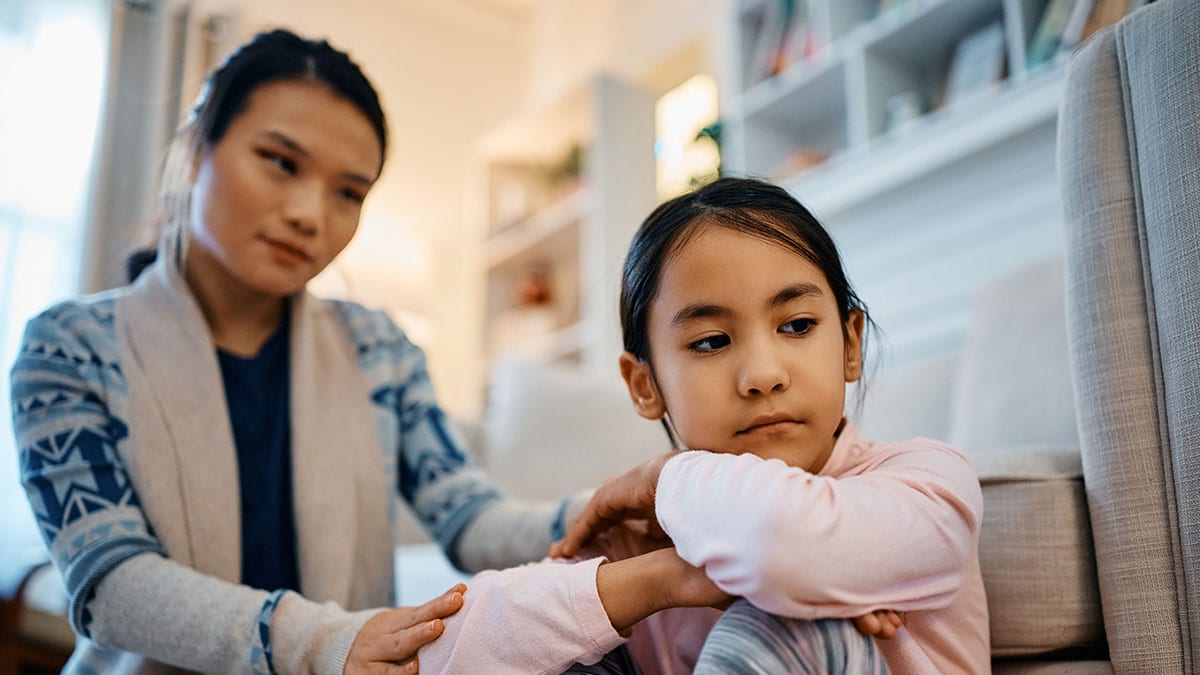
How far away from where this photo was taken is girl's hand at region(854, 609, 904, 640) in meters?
0.62

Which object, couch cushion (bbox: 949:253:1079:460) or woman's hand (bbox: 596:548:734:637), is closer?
woman's hand (bbox: 596:548:734:637)

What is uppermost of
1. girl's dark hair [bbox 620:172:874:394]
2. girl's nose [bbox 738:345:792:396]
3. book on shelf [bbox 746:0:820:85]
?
book on shelf [bbox 746:0:820:85]

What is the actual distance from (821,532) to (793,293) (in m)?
0.22

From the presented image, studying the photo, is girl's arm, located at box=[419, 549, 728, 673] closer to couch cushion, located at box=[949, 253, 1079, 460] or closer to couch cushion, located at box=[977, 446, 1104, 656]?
couch cushion, located at box=[977, 446, 1104, 656]

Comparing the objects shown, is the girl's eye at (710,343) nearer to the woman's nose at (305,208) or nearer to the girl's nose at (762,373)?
the girl's nose at (762,373)

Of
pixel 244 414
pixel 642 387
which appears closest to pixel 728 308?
pixel 642 387

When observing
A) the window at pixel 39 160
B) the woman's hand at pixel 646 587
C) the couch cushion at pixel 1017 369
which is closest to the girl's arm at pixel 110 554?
the woman's hand at pixel 646 587

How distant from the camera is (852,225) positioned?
2.31m

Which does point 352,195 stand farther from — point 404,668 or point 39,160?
point 39,160

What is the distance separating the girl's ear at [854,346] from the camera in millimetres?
837

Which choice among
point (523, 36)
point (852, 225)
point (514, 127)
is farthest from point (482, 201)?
point (852, 225)

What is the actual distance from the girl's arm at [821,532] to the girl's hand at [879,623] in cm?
1

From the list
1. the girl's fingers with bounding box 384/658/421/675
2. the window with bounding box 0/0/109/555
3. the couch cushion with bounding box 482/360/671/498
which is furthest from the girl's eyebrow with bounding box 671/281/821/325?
the window with bounding box 0/0/109/555

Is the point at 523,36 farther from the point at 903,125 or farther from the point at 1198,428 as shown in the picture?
the point at 1198,428
